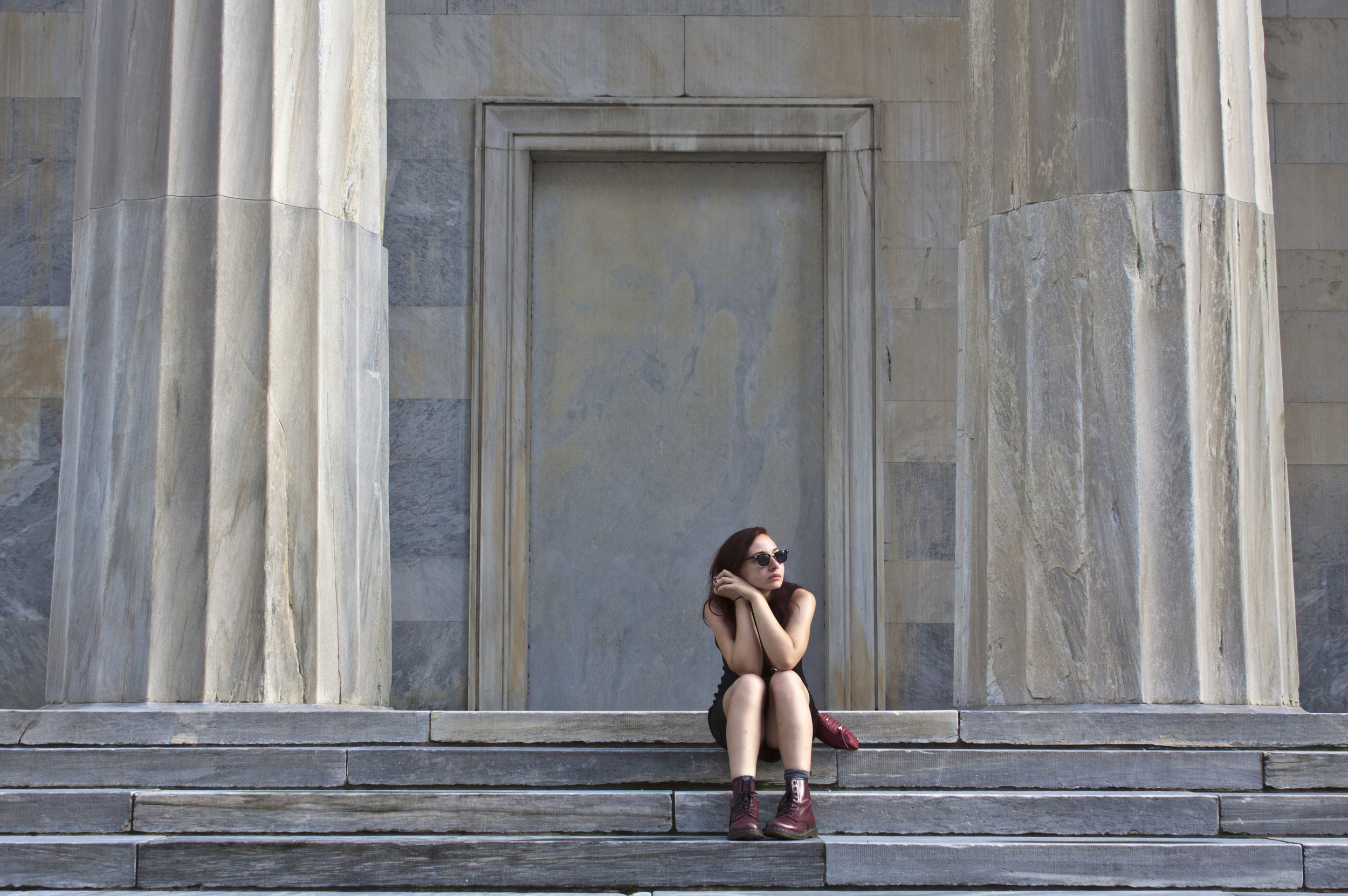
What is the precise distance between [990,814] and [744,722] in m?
1.11

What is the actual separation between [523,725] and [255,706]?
1514 mm

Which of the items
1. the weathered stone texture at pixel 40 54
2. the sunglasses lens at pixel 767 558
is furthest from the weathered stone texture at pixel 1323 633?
the weathered stone texture at pixel 40 54

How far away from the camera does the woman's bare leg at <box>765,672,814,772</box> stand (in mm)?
5781

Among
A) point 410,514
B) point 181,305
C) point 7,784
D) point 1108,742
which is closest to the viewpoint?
point 7,784

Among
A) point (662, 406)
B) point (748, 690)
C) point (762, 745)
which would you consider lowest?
point (762, 745)

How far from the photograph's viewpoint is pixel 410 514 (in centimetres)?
1084

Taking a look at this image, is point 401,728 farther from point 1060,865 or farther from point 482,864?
point 1060,865

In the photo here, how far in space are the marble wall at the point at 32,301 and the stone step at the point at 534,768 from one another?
538cm

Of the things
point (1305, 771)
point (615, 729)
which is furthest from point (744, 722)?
point (1305, 771)

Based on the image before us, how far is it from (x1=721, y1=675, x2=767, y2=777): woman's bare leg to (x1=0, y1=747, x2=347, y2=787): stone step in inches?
68.8

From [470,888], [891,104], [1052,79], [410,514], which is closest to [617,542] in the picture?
[410,514]

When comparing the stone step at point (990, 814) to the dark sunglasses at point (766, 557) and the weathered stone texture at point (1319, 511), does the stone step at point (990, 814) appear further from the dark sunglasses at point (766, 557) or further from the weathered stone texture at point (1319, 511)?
the weathered stone texture at point (1319, 511)

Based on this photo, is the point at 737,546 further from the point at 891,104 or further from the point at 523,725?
the point at 891,104

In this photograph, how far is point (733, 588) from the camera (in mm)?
6531
